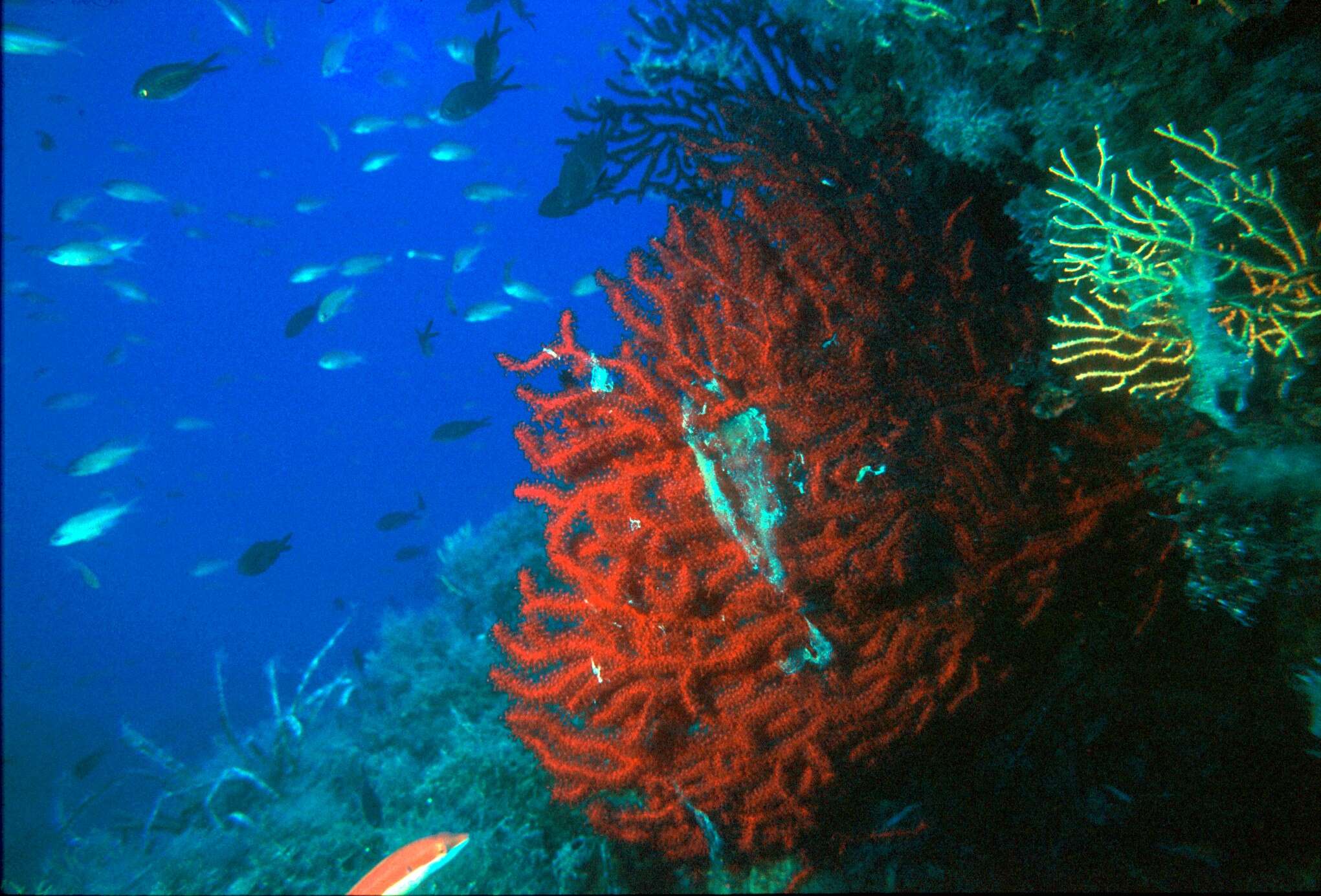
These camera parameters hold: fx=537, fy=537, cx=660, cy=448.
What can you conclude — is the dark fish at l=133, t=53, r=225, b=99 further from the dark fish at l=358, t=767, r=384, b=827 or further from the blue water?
the blue water

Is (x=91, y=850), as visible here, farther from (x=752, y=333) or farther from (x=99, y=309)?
(x=99, y=309)

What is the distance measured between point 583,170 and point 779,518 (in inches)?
196

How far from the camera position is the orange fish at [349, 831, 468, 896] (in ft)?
8.52

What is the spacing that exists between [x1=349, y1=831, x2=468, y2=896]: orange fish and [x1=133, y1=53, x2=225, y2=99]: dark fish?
9399 mm

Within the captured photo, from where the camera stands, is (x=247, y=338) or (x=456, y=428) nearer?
(x=456, y=428)

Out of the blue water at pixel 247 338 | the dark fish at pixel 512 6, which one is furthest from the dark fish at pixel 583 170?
the blue water at pixel 247 338

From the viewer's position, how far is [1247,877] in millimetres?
2189

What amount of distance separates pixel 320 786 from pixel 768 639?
545 cm

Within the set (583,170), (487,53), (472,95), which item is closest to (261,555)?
(583,170)

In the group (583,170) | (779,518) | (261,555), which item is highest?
(583,170)

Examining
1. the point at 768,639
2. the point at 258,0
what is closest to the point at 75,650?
the point at 258,0

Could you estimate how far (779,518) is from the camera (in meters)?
2.32

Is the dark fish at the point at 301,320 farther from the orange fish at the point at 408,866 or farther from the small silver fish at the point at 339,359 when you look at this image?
the orange fish at the point at 408,866

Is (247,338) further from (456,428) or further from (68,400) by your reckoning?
(456,428)
